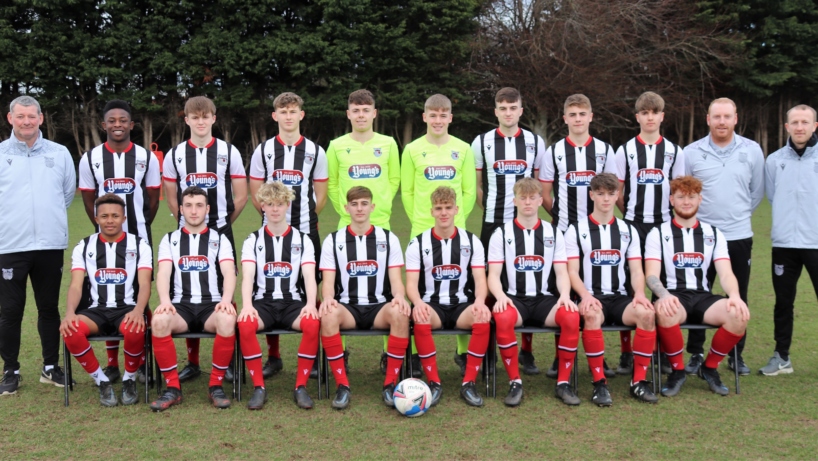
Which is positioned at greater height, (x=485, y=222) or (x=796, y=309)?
(x=485, y=222)

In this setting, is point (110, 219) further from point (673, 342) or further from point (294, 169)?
point (673, 342)

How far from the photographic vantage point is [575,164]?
5.04 metres

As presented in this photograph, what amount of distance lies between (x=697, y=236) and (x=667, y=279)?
0.35 m

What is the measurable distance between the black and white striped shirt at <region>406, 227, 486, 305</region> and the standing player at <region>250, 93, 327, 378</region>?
0.90 metres

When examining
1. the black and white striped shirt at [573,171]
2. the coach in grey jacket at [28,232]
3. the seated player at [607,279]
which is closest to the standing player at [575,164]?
the black and white striped shirt at [573,171]

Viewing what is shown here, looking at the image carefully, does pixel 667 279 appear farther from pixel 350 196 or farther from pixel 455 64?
pixel 455 64

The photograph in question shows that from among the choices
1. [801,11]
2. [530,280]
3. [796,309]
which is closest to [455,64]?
[801,11]

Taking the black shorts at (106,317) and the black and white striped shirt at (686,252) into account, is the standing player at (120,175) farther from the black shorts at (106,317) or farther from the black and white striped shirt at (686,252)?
the black and white striped shirt at (686,252)

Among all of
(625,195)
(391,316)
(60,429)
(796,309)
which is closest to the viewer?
(60,429)

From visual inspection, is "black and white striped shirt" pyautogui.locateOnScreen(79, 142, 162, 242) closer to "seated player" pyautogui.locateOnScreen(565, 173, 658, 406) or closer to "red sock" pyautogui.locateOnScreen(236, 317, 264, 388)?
"red sock" pyautogui.locateOnScreen(236, 317, 264, 388)

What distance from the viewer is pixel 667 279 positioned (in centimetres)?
473

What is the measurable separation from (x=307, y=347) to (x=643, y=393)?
2085mm

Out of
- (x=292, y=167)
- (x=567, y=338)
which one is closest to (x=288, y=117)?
(x=292, y=167)

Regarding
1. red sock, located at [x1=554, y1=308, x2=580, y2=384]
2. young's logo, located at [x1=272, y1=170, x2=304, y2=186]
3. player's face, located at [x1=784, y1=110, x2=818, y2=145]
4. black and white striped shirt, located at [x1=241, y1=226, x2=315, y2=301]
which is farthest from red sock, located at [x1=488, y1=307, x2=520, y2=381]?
player's face, located at [x1=784, y1=110, x2=818, y2=145]
